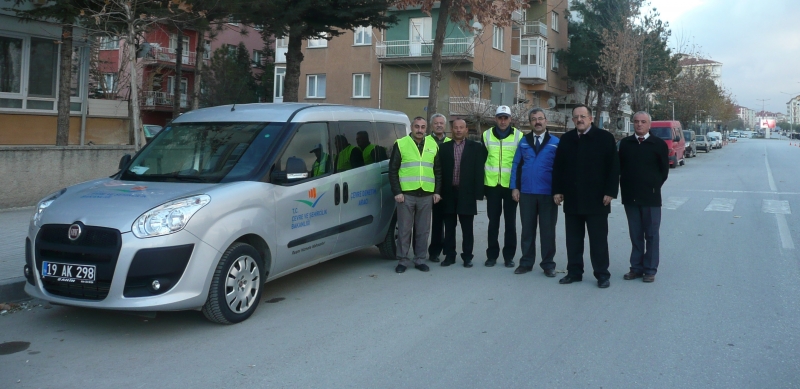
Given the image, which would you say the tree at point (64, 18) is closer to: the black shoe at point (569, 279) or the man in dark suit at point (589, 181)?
the man in dark suit at point (589, 181)

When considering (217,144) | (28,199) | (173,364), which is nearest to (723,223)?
(217,144)

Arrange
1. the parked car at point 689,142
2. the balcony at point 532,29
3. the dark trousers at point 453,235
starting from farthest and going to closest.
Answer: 1. the balcony at point 532,29
2. the parked car at point 689,142
3. the dark trousers at point 453,235

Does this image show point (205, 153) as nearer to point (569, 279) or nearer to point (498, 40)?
point (569, 279)

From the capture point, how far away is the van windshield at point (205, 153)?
666 centimetres

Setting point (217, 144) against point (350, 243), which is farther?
point (350, 243)

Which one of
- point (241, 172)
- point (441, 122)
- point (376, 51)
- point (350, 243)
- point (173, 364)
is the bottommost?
point (173, 364)

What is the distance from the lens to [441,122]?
8.90 m

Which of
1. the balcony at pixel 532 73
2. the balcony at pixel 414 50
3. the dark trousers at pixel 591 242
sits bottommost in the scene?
the dark trousers at pixel 591 242

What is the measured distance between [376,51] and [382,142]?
29.8 meters

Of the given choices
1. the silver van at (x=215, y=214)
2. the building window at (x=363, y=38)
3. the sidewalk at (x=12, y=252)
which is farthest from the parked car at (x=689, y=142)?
Answer: the sidewalk at (x=12, y=252)

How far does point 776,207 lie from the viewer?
15.5 meters

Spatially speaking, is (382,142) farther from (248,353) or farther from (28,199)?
(28,199)

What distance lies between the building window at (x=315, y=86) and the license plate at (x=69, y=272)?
34.6 m

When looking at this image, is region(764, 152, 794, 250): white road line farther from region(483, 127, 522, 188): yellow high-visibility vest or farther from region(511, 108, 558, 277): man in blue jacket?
region(483, 127, 522, 188): yellow high-visibility vest
